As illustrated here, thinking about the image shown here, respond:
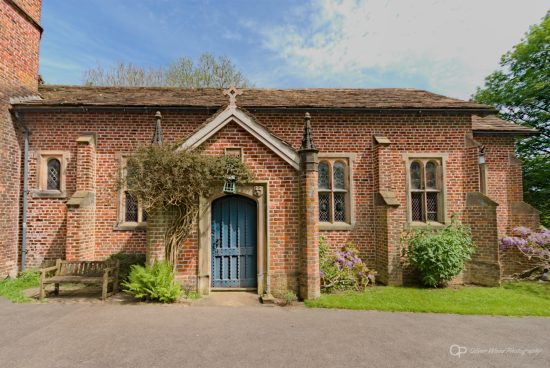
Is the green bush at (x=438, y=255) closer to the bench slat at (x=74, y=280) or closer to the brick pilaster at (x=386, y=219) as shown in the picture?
the brick pilaster at (x=386, y=219)

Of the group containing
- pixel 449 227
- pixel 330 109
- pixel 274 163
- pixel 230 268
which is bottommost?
pixel 230 268

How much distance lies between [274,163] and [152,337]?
15.3 feet

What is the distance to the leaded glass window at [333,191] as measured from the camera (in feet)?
29.4

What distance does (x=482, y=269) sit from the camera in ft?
27.5

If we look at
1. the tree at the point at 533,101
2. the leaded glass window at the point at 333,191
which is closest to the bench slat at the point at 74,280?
the leaded glass window at the point at 333,191

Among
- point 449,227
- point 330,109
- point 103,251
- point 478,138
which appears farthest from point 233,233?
point 478,138

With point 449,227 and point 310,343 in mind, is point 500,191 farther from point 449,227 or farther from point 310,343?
point 310,343

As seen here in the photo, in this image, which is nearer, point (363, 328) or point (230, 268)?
point (363, 328)

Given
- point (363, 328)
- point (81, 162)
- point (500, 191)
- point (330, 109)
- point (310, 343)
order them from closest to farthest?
point (310, 343) → point (363, 328) → point (81, 162) → point (330, 109) → point (500, 191)

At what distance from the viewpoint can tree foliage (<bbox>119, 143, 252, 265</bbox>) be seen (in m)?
6.15

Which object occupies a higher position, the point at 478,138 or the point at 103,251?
the point at 478,138

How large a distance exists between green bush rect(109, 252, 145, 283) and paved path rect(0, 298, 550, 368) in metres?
1.34

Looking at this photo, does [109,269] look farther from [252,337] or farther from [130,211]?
[252,337]

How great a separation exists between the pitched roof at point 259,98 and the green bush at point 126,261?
198 inches
